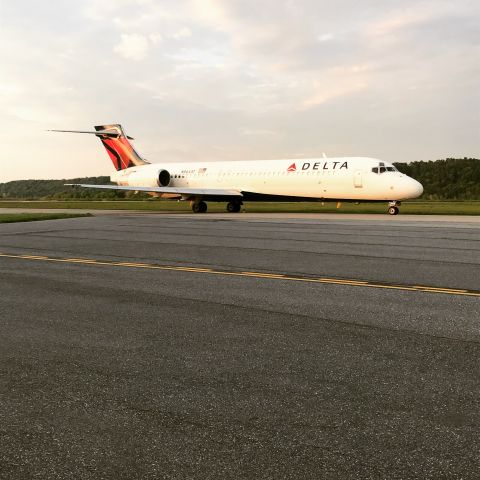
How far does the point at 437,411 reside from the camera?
3.59 m

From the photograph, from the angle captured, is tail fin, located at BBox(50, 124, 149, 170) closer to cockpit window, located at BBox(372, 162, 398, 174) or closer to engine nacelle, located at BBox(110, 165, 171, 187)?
engine nacelle, located at BBox(110, 165, 171, 187)

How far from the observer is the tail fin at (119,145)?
41.6 metres

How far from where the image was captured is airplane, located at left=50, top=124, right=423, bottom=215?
28.1 metres

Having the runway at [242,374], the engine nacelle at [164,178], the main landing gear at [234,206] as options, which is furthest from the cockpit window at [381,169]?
the runway at [242,374]

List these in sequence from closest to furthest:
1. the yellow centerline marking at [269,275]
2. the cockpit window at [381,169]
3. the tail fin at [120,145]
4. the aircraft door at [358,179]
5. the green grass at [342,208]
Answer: the yellow centerline marking at [269,275]
the cockpit window at [381,169]
the aircraft door at [358,179]
the green grass at [342,208]
the tail fin at [120,145]

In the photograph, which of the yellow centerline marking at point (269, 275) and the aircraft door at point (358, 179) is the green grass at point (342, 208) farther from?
the yellow centerline marking at point (269, 275)

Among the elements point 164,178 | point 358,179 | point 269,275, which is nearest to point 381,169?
point 358,179

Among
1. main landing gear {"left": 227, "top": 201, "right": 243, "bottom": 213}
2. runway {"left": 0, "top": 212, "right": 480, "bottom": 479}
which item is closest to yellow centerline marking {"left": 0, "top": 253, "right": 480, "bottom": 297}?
runway {"left": 0, "top": 212, "right": 480, "bottom": 479}

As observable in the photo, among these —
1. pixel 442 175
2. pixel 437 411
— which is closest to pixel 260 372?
pixel 437 411

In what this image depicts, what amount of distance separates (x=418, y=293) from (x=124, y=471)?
6065 mm

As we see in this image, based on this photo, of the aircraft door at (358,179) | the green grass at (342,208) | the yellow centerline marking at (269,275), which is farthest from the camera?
the green grass at (342,208)

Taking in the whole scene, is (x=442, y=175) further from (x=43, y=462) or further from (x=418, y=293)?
(x=43, y=462)

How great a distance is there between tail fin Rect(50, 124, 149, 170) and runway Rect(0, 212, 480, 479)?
33.3 meters

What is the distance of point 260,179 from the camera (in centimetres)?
3244
